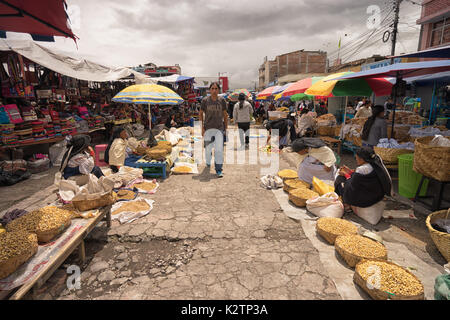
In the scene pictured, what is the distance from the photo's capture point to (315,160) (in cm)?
494

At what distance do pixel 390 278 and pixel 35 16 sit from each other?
481cm

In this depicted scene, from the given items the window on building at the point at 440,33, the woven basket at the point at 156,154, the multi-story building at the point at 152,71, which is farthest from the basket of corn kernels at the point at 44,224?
the multi-story building at the point at 152,71

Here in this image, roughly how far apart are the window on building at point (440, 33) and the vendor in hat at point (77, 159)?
18.1 m

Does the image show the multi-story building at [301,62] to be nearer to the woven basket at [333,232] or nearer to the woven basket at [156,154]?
the woven basket at [156,154]

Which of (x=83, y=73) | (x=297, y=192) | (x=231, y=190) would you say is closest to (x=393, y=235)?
(x=297, y=192)

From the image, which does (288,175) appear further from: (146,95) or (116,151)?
(146,95)

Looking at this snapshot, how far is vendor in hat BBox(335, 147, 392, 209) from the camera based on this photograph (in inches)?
143

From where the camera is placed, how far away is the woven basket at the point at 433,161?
12.0 feet

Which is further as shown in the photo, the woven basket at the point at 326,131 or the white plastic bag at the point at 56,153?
the woven basket at the point at 326,131

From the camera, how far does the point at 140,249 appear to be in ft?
10.8

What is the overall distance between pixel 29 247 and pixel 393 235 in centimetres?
439

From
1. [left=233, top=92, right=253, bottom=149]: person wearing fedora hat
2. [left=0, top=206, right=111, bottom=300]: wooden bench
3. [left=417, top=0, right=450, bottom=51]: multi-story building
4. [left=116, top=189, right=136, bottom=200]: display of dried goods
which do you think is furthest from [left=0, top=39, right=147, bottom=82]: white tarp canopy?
[left=417, top=0, right=450, bottom=51]: multi-story building

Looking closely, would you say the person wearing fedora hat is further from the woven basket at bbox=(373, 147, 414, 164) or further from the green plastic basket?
the green plastic basket

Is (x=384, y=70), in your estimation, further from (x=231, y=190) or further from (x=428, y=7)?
(x=428, y=7)
